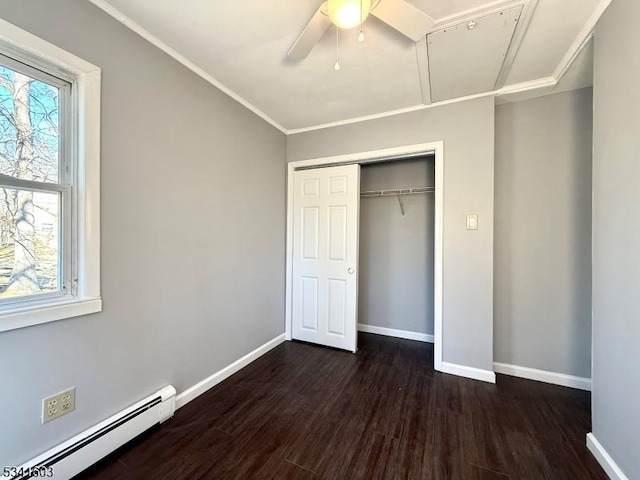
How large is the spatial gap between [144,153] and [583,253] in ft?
11.3

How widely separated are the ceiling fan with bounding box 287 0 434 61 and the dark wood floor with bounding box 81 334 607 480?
232 cm

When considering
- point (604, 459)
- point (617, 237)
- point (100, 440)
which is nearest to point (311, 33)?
point (617, 237)

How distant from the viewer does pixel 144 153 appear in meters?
1.71

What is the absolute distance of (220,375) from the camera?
2.27 metres

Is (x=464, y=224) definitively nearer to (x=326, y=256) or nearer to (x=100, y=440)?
(x=326, y=256)

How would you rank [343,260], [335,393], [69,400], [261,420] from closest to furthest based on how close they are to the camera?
[69,400] < [261,420] < [335,393] < [343,260]

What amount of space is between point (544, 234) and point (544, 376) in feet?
4.15

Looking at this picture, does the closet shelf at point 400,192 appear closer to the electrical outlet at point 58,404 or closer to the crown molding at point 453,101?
the crown molding at point 453,101

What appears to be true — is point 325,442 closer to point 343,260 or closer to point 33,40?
point 343,260

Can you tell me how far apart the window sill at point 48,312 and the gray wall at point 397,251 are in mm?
2881

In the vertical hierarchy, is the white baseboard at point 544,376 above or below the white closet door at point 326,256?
below

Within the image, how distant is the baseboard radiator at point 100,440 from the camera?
125cm

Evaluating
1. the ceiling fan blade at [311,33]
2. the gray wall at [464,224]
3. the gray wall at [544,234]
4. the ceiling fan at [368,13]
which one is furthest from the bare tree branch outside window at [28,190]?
the gray wall at [544,234]

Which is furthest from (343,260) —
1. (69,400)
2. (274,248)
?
(69,400)
